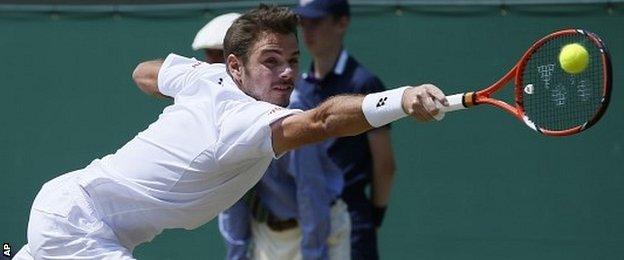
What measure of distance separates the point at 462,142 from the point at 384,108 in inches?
120

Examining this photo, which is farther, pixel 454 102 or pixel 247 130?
pixel 247 130

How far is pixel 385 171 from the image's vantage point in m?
6.67

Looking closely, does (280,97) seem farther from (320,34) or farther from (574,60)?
(320,34)

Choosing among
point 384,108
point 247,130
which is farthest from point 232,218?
point 384,108

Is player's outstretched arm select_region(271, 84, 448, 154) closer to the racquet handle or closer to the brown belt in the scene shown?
the racquet handle

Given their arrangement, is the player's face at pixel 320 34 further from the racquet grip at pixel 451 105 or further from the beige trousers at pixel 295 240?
the racquet grip at pixel 451 105

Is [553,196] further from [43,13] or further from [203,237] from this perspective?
[43,13]

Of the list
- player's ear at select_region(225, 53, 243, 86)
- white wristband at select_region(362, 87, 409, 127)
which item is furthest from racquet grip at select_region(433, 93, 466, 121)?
player's ear at select_region(225, 53, 243, 86)

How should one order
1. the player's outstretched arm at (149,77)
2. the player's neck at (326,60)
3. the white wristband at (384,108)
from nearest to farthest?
the white wristband at (384,108)
the player's outstretched arm at (149,77)
the player's neck at (326,60)

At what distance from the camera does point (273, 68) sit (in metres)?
4.87

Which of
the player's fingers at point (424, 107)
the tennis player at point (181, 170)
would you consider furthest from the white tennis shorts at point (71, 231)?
the player's fingers at point (424, 107)

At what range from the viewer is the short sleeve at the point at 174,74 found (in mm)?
5406

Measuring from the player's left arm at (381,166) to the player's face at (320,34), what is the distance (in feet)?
1.41

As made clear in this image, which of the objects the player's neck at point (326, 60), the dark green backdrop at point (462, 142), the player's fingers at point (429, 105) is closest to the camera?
the player's fingers at point (429, 105)
